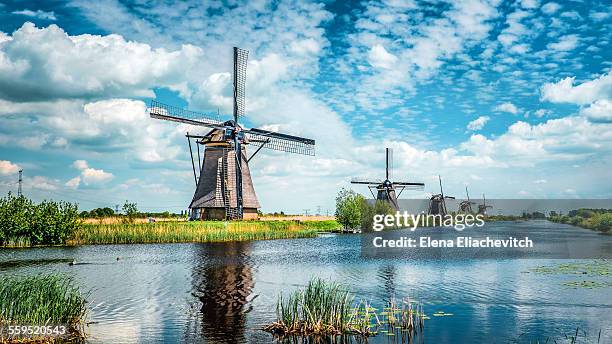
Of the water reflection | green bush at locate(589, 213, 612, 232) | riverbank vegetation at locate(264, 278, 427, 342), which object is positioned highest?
green bush at locate(589, 213, 612, 232)

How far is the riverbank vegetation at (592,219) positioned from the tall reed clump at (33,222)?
61277 mm

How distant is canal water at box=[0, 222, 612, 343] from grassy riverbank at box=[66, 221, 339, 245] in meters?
6.71

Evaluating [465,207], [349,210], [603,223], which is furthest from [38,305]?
[465,207]

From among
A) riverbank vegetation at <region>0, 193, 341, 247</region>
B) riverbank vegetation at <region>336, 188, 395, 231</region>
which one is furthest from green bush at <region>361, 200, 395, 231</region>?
riverbank vegetation at <region>0, 193, 341, 247</region>

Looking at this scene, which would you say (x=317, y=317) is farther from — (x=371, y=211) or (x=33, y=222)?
(x=371, y=211)

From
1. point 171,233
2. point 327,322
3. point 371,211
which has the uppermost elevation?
point 371,211

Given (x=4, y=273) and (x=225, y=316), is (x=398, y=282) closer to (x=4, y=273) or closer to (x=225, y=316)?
(x=225, y=316)

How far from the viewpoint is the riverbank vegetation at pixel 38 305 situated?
1183 cm

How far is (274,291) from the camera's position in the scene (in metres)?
18.8

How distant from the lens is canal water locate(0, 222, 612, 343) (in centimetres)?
1294

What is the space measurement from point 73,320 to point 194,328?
2976 mm

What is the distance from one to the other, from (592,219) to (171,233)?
6378cm

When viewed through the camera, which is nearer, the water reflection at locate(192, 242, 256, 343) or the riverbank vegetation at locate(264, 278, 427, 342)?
the riverbank vegetation at locate(264, 278, 427, 342)

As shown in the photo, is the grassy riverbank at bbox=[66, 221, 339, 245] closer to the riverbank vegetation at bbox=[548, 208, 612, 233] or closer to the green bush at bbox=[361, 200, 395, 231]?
the green bush at bbox=[361, 200, 395, 231]
